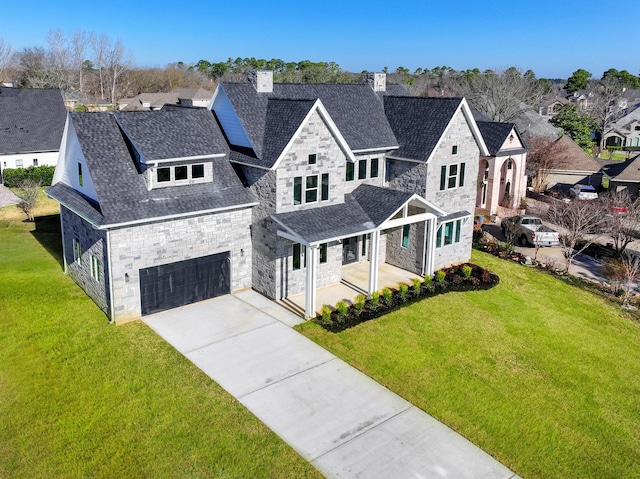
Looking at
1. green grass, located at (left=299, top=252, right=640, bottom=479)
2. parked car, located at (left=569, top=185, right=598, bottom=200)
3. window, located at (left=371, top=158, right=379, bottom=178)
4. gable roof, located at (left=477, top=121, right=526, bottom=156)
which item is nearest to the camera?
green grass, located at (left=299, top=252, right=640, bottom=479)

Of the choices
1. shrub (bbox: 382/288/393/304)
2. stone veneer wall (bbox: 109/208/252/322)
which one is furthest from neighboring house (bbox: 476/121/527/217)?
stone veneer wall (bbox: 109/208/252/322)

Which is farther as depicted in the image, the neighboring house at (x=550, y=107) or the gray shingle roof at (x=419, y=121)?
the neighboring house at (x=550, y=107)

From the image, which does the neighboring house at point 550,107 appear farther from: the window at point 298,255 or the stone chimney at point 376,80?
the window at point 298,255

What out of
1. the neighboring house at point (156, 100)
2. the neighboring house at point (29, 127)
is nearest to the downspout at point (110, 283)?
the neighboring house at point (29, 127)

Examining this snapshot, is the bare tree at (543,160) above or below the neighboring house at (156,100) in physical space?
below

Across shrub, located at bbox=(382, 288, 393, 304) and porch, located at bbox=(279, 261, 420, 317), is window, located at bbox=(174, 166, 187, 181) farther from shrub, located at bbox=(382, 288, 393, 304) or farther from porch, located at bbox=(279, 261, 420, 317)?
shrub, located at bbox=(382, 288, 393, 304)

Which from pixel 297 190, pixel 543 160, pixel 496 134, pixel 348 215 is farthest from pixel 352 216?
pixel 543 160
